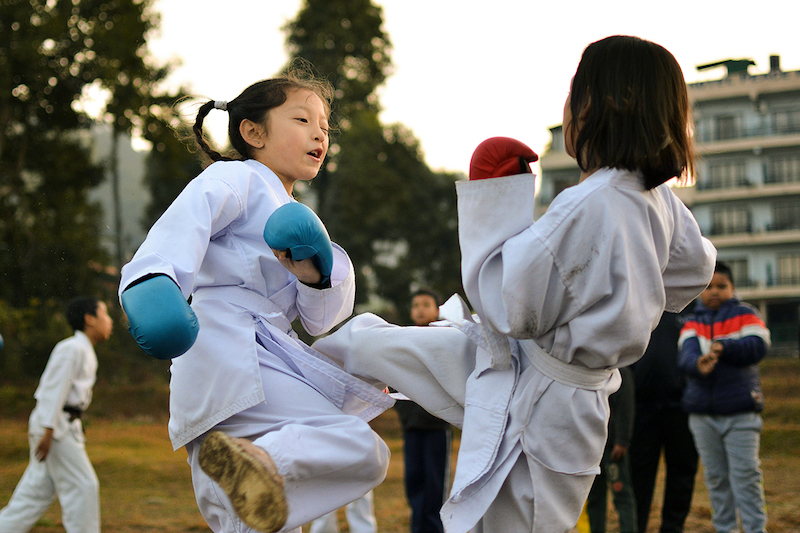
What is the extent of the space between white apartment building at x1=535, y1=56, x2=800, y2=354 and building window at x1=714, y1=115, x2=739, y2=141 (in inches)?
1.5

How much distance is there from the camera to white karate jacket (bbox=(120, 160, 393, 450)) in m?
1.97

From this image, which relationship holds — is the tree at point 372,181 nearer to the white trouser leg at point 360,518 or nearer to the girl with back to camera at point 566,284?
the white trouser leg at point 360,518

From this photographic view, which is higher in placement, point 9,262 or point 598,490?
point 9,262

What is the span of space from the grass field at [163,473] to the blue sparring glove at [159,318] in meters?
5.30

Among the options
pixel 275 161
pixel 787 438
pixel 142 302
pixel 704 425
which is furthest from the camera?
pixel 787 438

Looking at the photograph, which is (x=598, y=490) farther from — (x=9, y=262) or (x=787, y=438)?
(x=9, y=262)

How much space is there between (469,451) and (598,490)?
12.2 ft

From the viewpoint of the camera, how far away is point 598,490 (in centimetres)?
523

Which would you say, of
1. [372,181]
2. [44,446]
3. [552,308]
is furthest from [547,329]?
[372,181]

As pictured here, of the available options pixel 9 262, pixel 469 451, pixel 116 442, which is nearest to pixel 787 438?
pixel 116 442

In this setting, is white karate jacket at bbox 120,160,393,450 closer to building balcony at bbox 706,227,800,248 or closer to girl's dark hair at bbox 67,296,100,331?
girl's dark hair at bbox 67,296,100,331

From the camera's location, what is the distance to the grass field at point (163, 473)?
6766 millimetres

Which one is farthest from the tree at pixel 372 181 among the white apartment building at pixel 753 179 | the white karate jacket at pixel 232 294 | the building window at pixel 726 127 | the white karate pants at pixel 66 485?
the white karate jacket at pixel 232 294

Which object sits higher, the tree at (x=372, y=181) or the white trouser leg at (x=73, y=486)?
the tree at (x=372, y=181)
